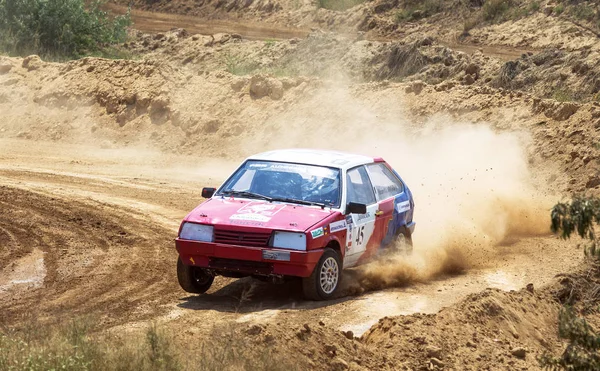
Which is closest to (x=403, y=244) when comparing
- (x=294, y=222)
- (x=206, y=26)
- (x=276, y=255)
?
(x=294, y=222)

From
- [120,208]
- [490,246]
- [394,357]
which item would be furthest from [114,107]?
[394,357]

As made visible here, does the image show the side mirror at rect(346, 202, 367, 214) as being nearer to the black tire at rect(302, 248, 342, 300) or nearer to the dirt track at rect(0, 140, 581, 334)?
the black tire at rect(302, 248, 342, 300)

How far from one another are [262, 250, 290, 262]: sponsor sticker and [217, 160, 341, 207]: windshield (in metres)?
1.02

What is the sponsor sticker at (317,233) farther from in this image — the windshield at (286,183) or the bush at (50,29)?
the bush at (50,29)

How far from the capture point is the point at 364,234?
12.4 m

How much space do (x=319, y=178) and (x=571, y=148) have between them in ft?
32.0

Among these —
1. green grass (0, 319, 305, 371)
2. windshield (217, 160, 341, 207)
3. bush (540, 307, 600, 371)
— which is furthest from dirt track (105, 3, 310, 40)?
bush (540, 307, 600, 371)

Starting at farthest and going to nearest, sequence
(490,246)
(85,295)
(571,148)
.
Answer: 1. (571,148)
2. (490,246)
3. (85,295)

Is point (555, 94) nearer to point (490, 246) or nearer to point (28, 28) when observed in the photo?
point (490, 246)

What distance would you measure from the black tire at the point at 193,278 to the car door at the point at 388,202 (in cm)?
210

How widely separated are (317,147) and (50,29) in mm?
13905

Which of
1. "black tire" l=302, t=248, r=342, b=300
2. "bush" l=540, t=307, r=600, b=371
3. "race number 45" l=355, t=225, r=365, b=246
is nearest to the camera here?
"bush" l=540, t=307, r=600, b=371

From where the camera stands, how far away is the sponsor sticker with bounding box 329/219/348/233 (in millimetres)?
11617

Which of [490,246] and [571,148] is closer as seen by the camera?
[490,246]
